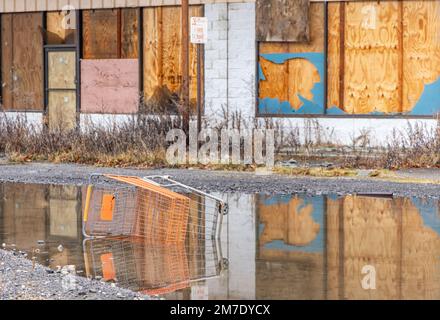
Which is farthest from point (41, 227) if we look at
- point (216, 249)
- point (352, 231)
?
point (352, 231)

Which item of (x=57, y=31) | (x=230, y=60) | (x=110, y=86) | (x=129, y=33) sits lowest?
(x=110, y=86)

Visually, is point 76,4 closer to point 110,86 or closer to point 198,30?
point 110,86

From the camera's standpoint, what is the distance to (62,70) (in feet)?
86.8

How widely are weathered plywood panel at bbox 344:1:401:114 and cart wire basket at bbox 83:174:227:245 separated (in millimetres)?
9702

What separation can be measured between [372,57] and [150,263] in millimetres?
12743

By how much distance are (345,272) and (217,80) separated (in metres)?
14.2

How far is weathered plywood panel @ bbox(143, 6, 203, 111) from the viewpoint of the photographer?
2427 centimetres

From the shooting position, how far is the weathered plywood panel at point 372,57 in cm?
2219

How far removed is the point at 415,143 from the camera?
19.5 meters

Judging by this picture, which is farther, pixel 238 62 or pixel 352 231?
pixel 238 62

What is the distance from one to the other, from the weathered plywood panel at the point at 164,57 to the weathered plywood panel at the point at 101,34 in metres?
0.88

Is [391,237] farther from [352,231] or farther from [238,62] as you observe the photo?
[238,62]

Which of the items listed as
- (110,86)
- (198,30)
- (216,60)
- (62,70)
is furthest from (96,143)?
(62,70)

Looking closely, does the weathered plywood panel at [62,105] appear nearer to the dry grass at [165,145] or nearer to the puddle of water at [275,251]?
the dry grass at [165,145]
